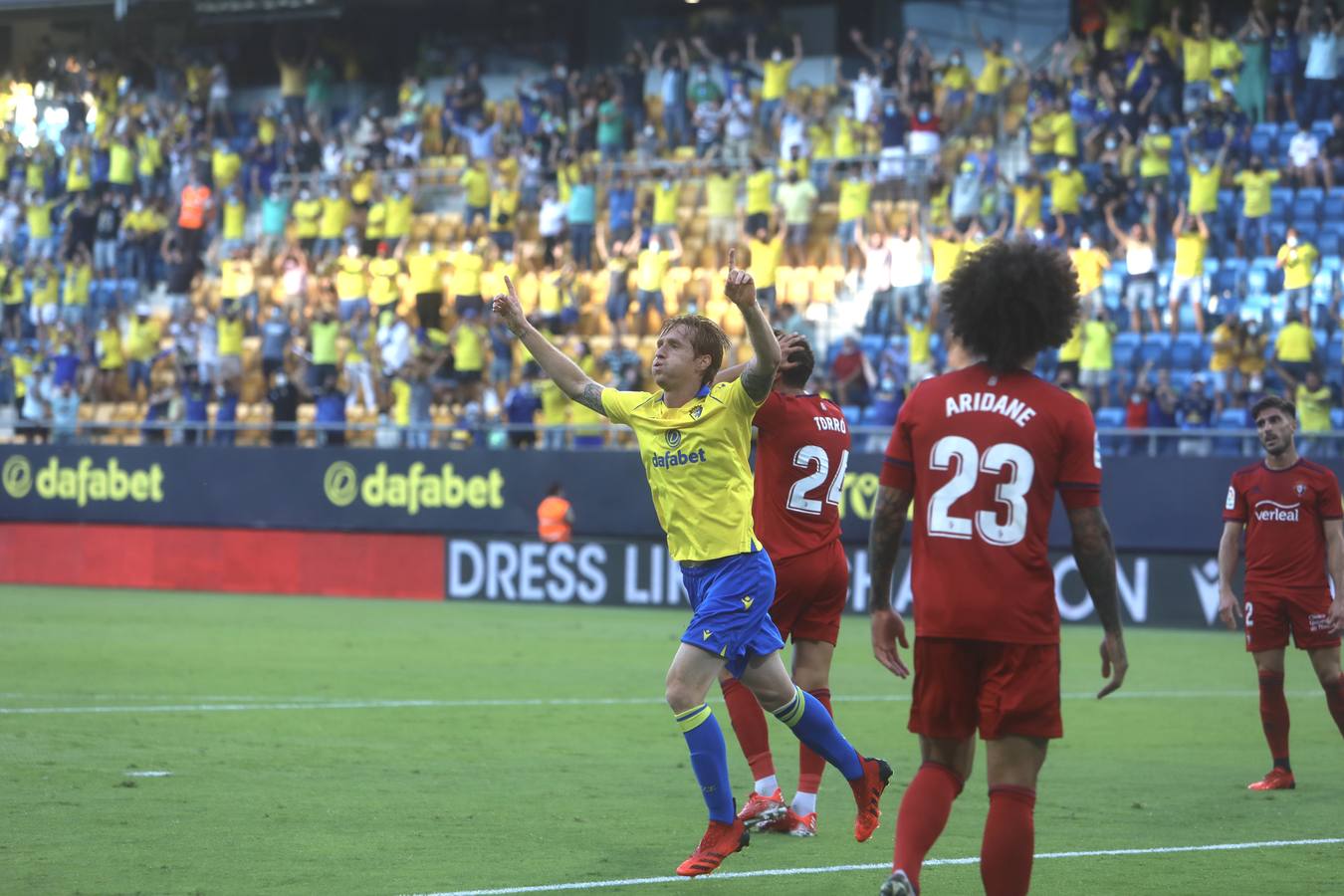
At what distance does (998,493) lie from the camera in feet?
19.3

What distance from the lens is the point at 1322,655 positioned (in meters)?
10.5

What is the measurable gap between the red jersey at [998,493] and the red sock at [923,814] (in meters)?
0.45

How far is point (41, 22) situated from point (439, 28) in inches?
339

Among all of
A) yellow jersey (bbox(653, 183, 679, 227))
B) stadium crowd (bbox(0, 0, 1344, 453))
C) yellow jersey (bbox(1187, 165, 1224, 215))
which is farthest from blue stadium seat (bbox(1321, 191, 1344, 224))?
yellow jersey (bbox(653, 183, 679, 227))

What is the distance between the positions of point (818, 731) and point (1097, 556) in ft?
7.73

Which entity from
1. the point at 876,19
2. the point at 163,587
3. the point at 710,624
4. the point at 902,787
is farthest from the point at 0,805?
the point at 876,19

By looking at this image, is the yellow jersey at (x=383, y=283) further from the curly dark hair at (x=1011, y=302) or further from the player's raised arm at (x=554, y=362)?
the curly dark hair at (x=1011, y=302)

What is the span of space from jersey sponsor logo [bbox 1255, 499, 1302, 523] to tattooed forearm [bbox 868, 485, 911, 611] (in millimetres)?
5164

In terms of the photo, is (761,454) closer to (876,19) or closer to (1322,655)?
(1322,655)

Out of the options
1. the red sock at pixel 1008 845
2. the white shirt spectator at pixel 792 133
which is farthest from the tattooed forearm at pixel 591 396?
the white shirt spectator at pixel 792 133

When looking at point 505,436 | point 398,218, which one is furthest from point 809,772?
point 398,218

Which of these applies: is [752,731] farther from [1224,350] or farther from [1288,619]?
[1224,350]

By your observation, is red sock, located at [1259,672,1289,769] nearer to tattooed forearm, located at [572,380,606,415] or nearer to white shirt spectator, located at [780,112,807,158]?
tattooed forearm, located at [572,380,606,415]

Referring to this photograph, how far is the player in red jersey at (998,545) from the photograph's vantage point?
5852 millimetres
